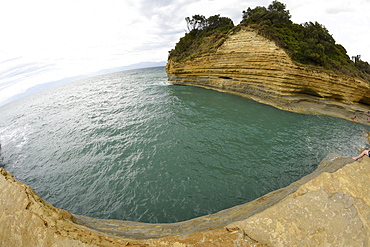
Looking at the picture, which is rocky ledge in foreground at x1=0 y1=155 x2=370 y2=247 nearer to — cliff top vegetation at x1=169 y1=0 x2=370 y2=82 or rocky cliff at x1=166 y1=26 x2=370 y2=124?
rocky cliff at x1=166 y1=26 x2=370 y2=124

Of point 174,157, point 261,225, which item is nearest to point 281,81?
point 174,157

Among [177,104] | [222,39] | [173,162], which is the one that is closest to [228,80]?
[222,39]

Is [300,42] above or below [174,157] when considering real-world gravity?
above

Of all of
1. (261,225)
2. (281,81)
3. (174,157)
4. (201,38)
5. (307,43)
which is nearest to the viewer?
(261,225)

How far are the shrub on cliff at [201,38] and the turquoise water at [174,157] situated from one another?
1555cm

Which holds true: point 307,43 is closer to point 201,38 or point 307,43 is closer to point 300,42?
point 300,42

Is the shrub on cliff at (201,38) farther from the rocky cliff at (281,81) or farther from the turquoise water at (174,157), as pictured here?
the turquoise water at (174,157)

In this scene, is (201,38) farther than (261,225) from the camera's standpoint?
Yes

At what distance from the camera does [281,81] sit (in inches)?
724

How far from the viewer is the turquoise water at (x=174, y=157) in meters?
7.85

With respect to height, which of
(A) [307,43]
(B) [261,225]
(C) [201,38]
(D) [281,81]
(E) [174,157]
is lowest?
(E) [174,157]

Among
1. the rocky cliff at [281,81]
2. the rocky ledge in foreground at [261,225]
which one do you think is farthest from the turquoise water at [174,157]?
the rocky ledge in foreground at [261,225]

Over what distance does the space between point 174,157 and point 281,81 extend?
1747 centimetres

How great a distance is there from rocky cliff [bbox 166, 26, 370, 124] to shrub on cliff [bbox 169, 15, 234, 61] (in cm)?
374
